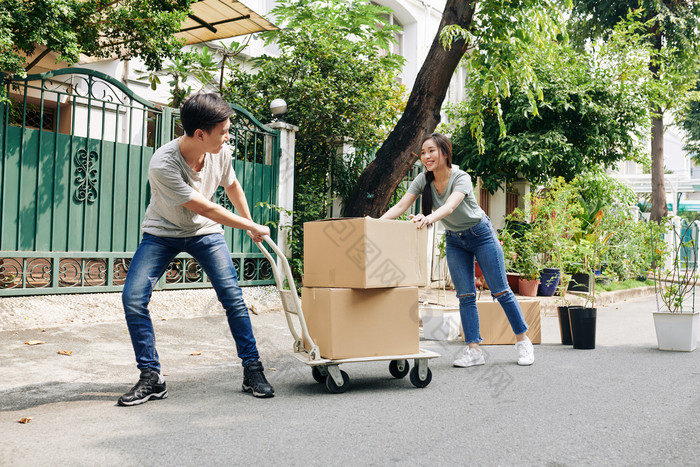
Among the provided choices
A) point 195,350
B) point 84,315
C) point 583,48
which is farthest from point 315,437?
point 583,48

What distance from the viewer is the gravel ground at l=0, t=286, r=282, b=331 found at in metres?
5.56

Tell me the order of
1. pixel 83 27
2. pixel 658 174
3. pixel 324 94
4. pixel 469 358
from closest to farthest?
pixel 469 358 < pixel 83 27 < pixel 324 94 < pixel 658 174

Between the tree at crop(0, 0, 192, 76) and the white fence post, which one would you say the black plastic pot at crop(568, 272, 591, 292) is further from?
the tree at crop(0, 0, 192, 76)

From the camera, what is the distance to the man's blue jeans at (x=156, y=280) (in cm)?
354

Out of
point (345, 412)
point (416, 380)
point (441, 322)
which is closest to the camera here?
point (345, 412)

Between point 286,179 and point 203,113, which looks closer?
point 203,113

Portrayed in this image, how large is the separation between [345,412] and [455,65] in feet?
17.0

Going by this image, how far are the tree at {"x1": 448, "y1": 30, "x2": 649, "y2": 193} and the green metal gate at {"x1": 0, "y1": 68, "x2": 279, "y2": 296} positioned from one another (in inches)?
278

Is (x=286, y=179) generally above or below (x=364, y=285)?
above

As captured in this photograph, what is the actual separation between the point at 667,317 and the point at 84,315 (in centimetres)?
563

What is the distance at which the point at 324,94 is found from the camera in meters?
8.34

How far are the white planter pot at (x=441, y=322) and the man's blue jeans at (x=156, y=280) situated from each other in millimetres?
3040

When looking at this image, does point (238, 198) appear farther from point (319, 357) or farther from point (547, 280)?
point (547, 280)

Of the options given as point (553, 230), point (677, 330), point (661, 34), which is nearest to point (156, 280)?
point (677, 330)
